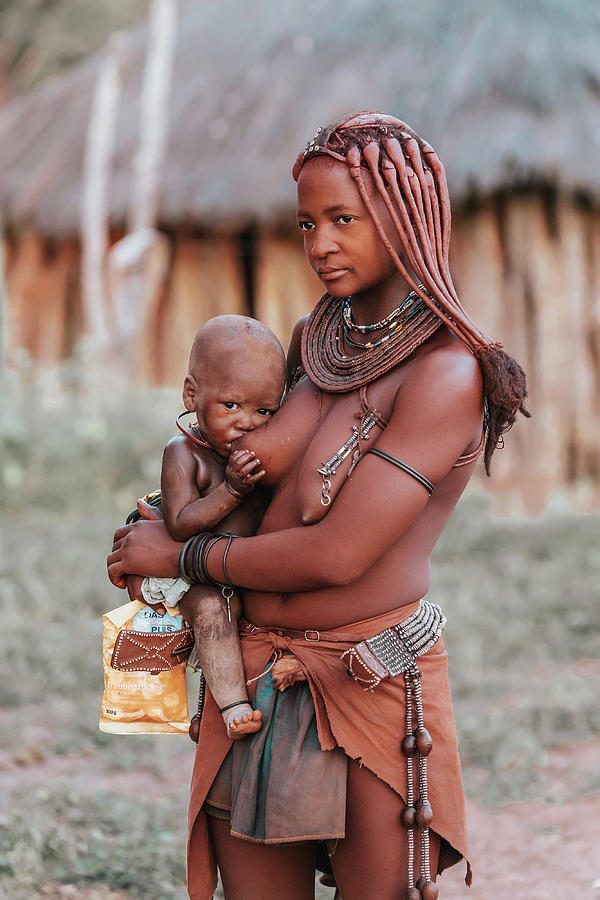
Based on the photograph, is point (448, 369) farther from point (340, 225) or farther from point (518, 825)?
point (518, 825)

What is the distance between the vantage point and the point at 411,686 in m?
2.28

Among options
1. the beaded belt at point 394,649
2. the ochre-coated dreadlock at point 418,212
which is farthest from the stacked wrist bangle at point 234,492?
the ochre-coated dreadlock at point 418,212

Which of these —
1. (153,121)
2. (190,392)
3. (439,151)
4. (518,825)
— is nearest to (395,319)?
(190,392)

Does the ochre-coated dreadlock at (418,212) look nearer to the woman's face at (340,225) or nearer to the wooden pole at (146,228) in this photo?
the woman's face at (340,225)

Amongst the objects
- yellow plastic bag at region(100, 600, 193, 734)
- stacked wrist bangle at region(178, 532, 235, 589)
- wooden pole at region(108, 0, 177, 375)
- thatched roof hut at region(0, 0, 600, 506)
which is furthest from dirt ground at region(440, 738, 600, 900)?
wooden pole at region(108, 0, 177, 375)

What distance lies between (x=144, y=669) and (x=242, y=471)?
498 millimetres

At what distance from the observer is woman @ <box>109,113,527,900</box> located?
2154mm

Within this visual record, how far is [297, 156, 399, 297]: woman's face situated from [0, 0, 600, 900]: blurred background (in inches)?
112

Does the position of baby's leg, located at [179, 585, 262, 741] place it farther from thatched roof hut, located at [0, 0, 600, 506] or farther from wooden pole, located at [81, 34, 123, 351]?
wooden pole, located at [81, 34, 123, 351]

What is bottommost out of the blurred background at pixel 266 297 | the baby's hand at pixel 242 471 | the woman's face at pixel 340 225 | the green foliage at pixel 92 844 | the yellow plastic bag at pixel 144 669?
the green foliage at pixel 92 844

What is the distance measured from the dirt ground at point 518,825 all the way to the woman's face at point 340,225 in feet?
7.75

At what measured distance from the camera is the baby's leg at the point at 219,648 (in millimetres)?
2311

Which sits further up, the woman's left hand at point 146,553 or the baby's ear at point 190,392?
the baby's ear at point 190,392

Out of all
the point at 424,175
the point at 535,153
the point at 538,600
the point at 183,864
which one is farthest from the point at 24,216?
the point at 424,175
